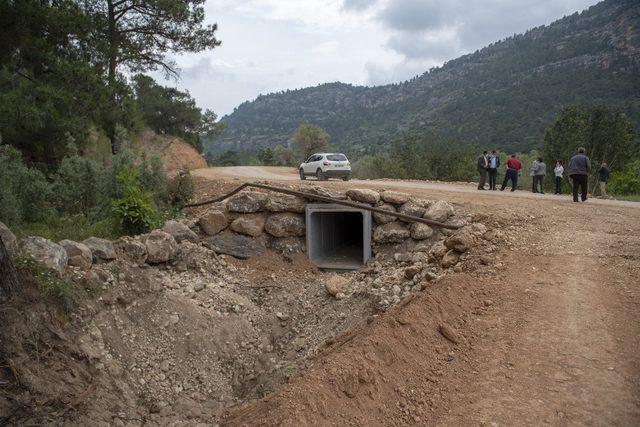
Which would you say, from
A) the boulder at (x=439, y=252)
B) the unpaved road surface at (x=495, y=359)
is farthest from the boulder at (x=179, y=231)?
the boulder at (x=439, y=252)

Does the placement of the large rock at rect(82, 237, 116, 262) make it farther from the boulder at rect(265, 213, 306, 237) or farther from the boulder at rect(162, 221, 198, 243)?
the boulder at rect(265, 213, 306, 237)

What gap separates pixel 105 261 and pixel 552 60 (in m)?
75.4

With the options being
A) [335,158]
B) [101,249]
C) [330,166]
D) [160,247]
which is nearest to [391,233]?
[160,247]

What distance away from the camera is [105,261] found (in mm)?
7191

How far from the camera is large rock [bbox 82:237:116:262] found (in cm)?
711

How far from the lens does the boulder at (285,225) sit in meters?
10.4

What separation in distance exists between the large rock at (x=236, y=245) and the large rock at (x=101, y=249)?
2626 mm

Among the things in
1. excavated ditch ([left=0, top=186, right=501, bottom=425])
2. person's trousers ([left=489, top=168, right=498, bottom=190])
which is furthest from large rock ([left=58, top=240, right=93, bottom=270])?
person's trousers ([left=489, top=168, right=498, bottom=190])

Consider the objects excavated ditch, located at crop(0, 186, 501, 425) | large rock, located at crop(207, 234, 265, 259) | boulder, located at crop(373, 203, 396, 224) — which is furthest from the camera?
boulder, located at crop(373, 203, 396, 224)

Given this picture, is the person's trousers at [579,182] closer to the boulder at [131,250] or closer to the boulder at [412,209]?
the boulder at [412,209]

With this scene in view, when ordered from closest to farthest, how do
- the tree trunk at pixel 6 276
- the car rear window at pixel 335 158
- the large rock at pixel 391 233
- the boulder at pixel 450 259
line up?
the tree trunk at pixel 6 276, the boulder at pixel 450 259, the large rock at pixel 391 233, the car rear window at pixel 335 158

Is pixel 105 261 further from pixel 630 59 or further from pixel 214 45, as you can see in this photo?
pixel 630 59

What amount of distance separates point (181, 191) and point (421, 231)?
226 inches

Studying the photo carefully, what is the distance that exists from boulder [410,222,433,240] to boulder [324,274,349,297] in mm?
1712
